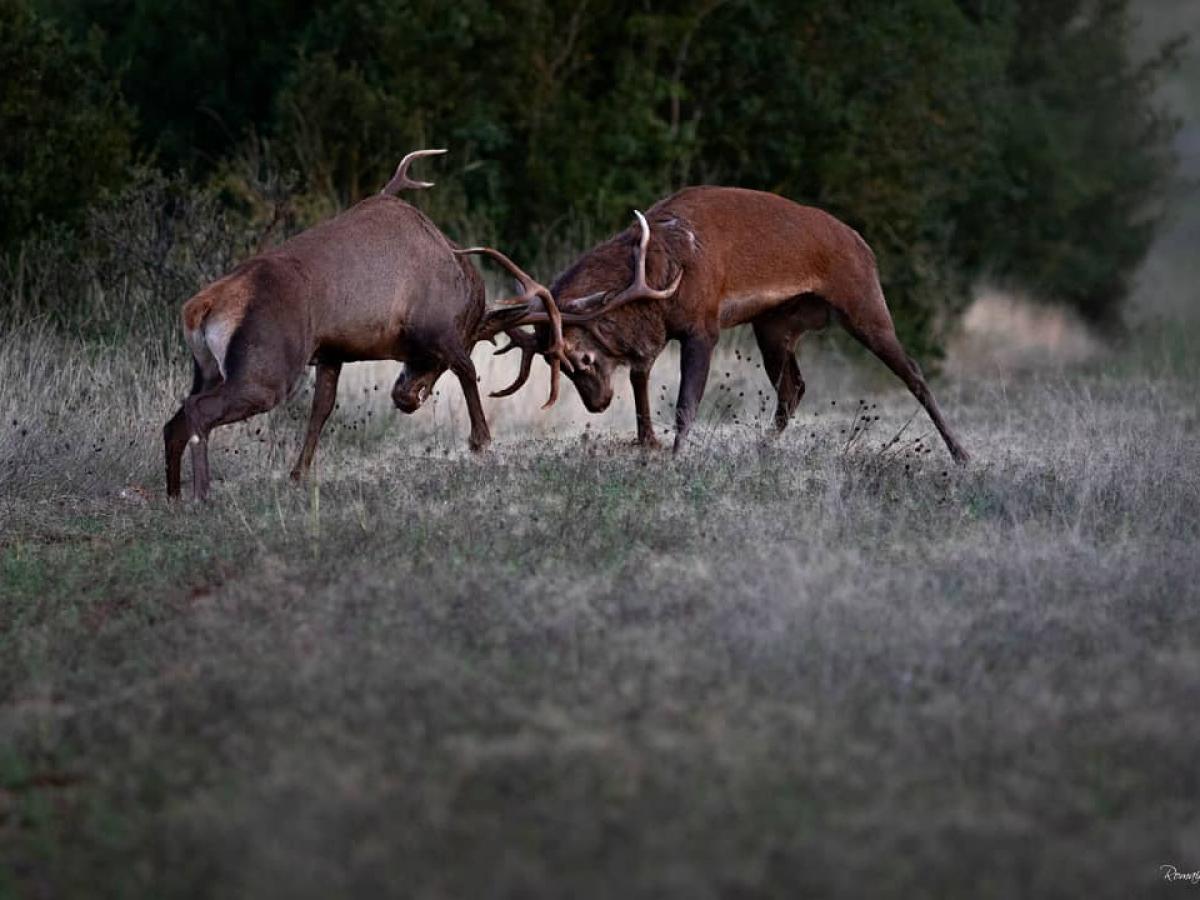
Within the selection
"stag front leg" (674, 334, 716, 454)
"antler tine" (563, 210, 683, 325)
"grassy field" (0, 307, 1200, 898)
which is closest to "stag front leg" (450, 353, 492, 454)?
"grassy field" (0, 307, 1200, 898)

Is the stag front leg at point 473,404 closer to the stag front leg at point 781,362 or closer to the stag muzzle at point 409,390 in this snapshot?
the stag muzzle at point 409,390

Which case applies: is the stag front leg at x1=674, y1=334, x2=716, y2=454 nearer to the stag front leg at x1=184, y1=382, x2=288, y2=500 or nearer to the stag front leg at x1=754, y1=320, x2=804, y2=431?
the stag front leg at x1=754, y1=320, x2=804, y2=431

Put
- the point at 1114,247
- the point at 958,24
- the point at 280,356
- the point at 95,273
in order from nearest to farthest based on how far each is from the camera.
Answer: the point at 280,356 → the point at 95,273 → the point at 958,24 → the point at 1114,247

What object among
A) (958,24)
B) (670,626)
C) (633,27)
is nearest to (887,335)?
(670,626)

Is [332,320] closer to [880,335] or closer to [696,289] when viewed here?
[696,289]

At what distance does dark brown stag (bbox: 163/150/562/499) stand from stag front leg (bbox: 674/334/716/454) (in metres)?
0.76

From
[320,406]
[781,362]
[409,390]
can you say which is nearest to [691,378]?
[781,362]

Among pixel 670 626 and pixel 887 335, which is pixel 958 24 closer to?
pixel 887 335

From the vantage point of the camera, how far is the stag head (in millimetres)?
10109

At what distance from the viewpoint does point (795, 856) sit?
3.90m

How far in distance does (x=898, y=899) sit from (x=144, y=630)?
335 centimetres

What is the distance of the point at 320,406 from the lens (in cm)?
998

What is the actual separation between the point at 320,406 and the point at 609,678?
5.16 meters

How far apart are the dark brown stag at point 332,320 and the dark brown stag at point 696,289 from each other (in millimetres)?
346
